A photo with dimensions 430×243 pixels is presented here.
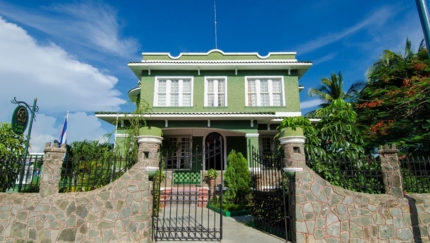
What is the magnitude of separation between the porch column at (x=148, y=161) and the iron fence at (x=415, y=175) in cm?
628

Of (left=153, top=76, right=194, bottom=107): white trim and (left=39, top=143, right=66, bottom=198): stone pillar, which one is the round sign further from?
(left=153, top=76, right=194, bottom=107): white trim

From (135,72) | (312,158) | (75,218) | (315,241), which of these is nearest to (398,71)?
(312,158)

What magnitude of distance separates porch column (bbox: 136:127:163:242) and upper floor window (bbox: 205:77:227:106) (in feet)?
30.0

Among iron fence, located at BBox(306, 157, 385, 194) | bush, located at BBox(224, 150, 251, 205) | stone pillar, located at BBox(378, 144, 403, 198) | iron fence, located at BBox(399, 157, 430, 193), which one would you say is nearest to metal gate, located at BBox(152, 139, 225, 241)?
bush, located at BBox(224, 150, 251, 205)

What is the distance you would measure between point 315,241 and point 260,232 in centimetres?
165

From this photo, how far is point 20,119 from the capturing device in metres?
7.11

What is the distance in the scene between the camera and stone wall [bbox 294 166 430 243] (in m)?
5.36

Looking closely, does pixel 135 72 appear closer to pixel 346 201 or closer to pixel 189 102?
pixel 189 102

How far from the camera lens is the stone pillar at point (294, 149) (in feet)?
18.7

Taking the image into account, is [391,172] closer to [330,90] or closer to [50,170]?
[50,170]

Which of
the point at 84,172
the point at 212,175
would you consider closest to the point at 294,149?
the point at 84,172

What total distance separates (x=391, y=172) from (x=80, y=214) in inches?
290

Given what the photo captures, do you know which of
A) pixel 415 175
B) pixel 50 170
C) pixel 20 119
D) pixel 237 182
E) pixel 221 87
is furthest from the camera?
pixel 221 87

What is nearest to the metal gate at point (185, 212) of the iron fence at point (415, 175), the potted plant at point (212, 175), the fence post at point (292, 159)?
the potted plant at point (212, 175)
